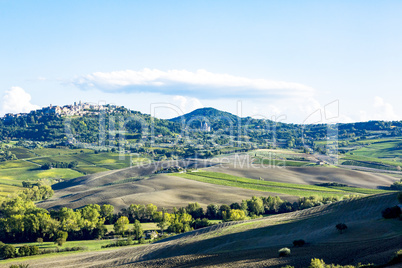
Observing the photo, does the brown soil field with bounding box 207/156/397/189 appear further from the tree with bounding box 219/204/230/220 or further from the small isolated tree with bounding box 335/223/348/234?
the small isolated tree with bounding box 335/223/348/234

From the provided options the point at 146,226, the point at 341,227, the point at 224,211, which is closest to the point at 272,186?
the point at 224,211

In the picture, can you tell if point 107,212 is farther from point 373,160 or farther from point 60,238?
point 373,160

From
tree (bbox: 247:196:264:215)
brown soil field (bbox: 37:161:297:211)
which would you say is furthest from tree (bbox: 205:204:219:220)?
tree (bbox: 247:196:264:215)

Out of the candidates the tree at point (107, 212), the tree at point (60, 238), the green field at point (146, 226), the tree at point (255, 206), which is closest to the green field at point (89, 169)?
the tree at point (107, 212)

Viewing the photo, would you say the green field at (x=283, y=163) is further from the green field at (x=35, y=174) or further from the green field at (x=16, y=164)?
the green field at (x=16, y=164)

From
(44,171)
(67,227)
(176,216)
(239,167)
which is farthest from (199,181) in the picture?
(44,171)

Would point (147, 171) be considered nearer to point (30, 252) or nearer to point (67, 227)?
point (67, 227)
